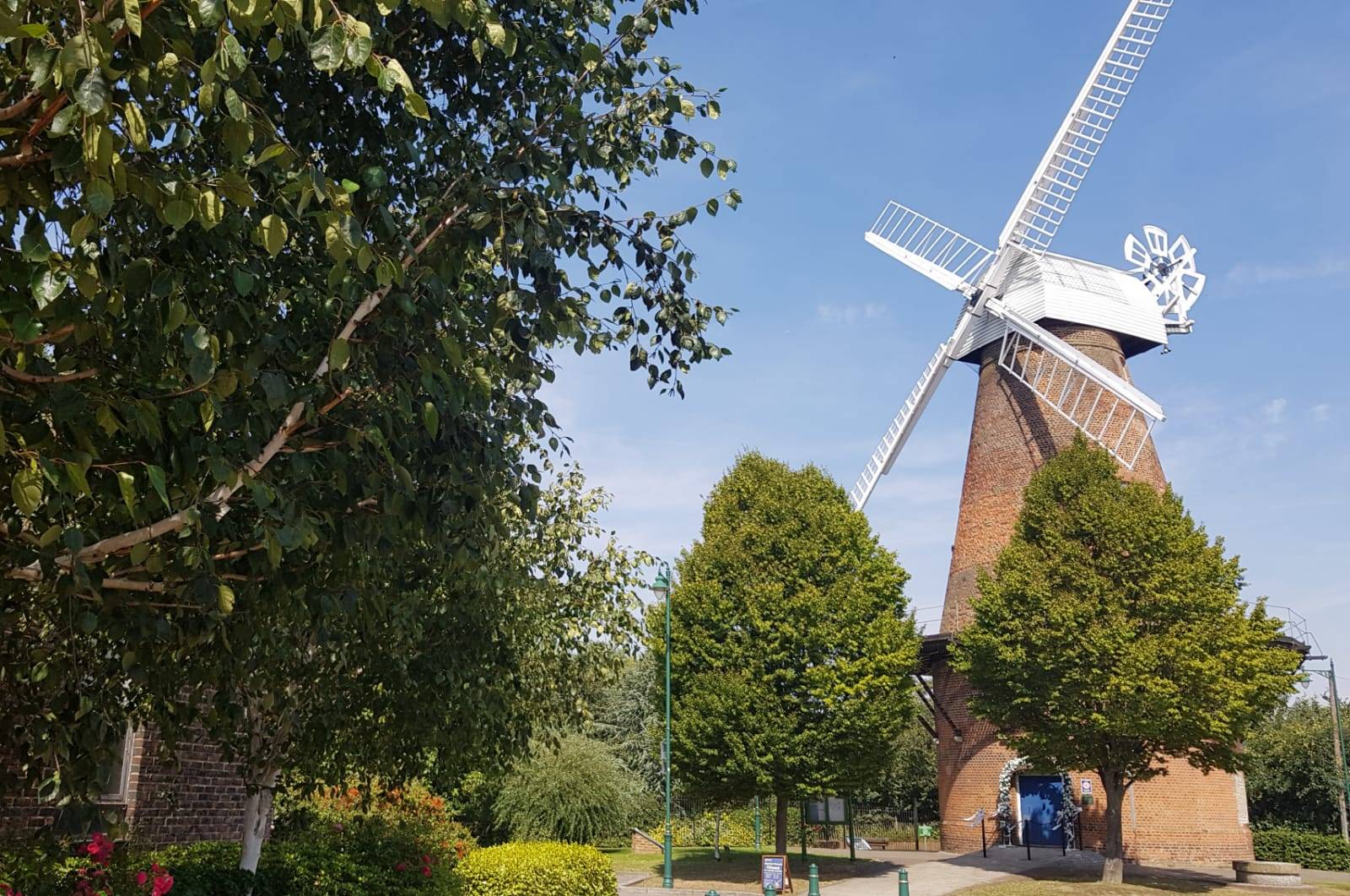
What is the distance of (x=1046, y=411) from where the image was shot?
32.5 m

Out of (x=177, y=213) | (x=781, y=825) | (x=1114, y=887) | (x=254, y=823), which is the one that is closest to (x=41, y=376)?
(x=177, y=213)

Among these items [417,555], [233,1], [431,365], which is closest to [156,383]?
[431,365]

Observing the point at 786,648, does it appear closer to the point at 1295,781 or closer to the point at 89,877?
the point at 89,877

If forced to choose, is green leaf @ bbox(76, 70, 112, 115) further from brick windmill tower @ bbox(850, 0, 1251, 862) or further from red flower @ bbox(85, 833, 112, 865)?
brick windmill tower @ bbox(850, 0, 1251, 862)

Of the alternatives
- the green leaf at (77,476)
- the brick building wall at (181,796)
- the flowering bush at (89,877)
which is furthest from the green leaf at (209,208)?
the brick building wall at (181,796)

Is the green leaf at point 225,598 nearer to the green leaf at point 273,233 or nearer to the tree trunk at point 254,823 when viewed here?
the green leaf at point 273,233

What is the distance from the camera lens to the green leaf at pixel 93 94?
279 centimetres

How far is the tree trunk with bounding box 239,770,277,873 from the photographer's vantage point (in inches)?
422

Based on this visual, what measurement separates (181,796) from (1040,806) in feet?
84.4

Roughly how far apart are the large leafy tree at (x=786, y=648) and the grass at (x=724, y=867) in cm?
171

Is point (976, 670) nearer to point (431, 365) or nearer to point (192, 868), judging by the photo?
point (192, 868)

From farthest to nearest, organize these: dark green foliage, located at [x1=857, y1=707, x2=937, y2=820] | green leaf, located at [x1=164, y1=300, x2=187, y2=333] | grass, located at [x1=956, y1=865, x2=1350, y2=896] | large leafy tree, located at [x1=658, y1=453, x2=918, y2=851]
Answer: dark green foliage, located at [x1=857, y1=707, x2=937, y2=820]
large leafy tree, located at [x1=658, y1=453, x2=918, y2=851]
grass, located at [x1=956, y1=865, x2=1350, y2=896]
green leaf, located at [x1=164, y1=300, x2=187, y2=333]

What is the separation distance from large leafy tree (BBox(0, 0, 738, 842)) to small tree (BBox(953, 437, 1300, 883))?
21383 mm

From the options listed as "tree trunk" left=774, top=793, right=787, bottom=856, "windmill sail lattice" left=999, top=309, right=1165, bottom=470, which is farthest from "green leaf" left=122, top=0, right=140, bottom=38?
"windmill sail lattice" left=999, top=309, right=1165, bottom=470
